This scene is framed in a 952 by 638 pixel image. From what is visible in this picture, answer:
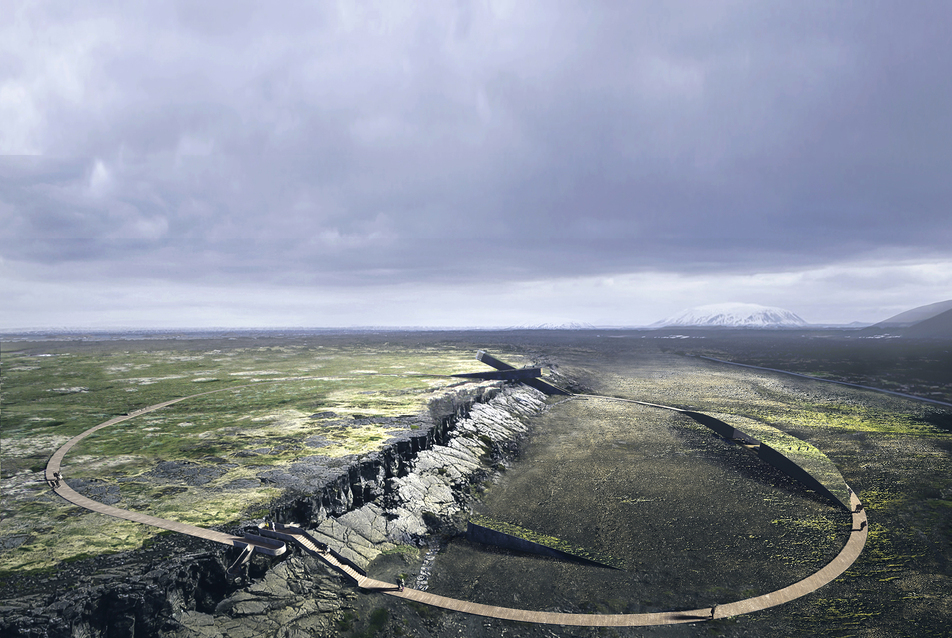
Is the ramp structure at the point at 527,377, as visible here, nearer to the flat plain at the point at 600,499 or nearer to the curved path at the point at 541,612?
the flat plain at the point at 600,499

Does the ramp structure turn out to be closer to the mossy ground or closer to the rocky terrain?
Answer: the mossy ground

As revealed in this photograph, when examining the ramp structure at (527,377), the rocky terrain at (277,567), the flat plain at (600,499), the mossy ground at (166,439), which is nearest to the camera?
the rocky terrain at (277,567)

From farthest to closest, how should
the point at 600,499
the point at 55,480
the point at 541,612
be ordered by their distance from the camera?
1. the point at 600,499
2. the point at 55,480
3. the point at 541,612

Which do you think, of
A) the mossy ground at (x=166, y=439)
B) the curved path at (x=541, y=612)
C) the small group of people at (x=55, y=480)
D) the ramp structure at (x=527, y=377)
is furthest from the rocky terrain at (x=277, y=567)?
the ramp structure at (x=527, y=377)

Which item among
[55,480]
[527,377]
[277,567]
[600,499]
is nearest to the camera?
[277,567]

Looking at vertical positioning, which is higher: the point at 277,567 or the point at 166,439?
the point at 166,439

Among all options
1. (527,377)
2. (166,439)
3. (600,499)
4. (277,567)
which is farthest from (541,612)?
(527,377)

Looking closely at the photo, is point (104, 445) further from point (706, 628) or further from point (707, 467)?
point (707, 467)

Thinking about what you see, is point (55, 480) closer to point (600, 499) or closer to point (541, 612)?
point (541, 612)

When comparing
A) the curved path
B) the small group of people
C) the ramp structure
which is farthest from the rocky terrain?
the ramp structure

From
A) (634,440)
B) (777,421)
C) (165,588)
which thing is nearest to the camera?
(165,588)

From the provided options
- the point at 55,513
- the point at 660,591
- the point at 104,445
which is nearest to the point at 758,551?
the point at 660,591
